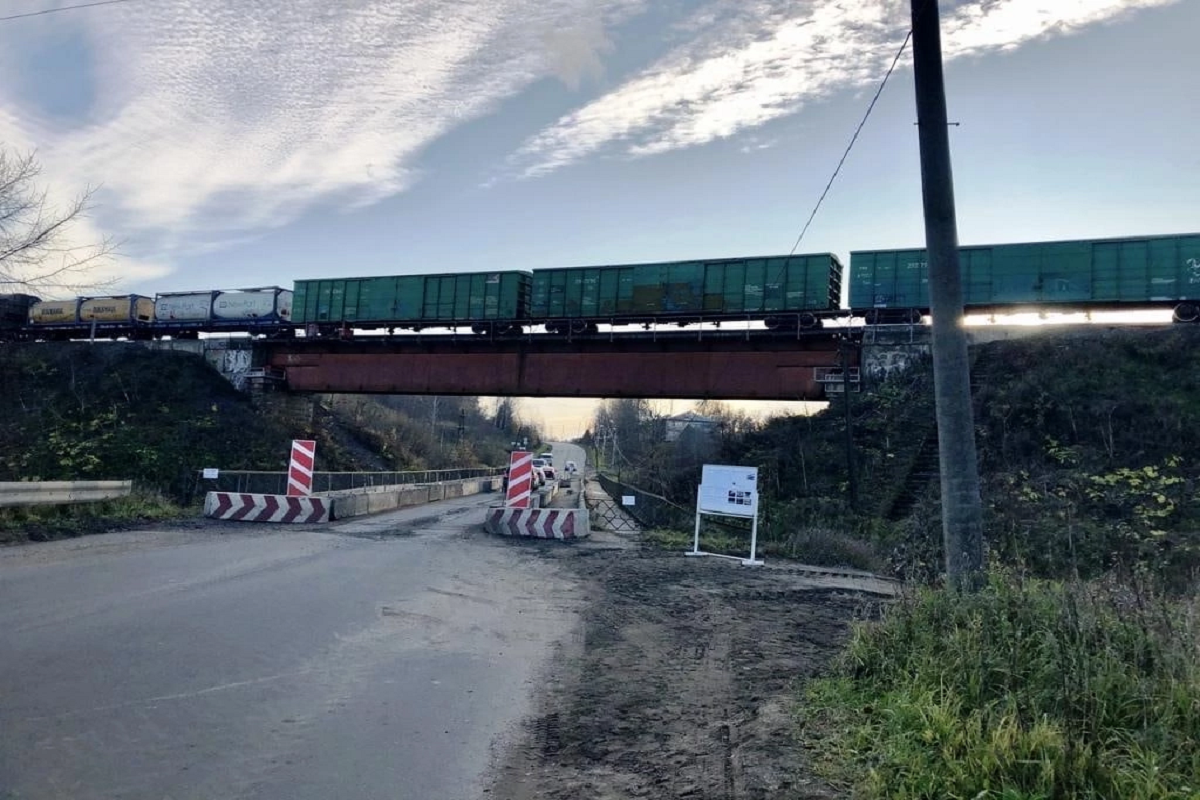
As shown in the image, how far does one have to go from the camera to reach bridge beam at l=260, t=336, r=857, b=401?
30359 mm

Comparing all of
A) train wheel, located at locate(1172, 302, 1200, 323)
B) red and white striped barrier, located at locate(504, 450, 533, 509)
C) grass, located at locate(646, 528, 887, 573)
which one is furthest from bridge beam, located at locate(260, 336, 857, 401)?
grass, located at locate(646, 528, 887, 573)

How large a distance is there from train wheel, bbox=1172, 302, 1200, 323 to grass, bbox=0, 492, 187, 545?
111 ft

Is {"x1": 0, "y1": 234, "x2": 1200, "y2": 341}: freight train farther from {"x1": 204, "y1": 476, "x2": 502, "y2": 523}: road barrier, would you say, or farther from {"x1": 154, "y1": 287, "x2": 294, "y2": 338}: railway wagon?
{"x1": 204, "y1": 476, "x2": 502, "y2": 523}: road barrier

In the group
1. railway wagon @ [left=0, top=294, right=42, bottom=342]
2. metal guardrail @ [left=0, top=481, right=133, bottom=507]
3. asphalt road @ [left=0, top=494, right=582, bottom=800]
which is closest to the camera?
asphalt road @ [left=0, top=494, right=582, bottom=800]

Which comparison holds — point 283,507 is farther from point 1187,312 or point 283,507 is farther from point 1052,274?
point 1187,312

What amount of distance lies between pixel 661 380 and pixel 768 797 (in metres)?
28.2

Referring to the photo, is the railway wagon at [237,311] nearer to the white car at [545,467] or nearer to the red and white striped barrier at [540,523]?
the white car at [545,467]

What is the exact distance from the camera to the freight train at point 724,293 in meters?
29.1

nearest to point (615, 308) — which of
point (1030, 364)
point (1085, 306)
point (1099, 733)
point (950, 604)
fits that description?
point (1030, 364)

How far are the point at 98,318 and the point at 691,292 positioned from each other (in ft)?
121

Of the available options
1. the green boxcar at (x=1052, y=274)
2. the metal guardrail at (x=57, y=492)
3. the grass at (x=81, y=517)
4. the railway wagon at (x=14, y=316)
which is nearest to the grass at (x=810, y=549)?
the grass at (x=81, y=517)

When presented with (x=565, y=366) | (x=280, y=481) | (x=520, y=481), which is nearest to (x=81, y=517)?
(x=280, y=481)

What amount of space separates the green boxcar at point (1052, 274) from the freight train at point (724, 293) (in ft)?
0.13

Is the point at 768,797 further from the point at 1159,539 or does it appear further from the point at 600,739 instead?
the point at 1159,539
